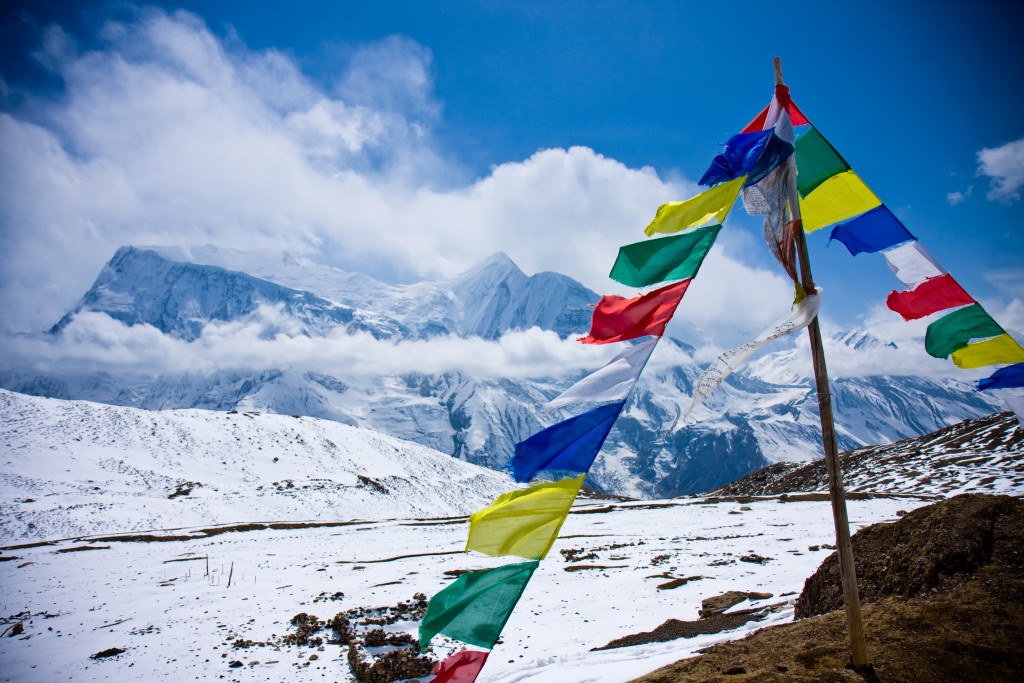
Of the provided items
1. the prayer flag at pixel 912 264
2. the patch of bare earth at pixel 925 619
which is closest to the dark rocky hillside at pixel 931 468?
the patch of bare earth at pixel 925 619

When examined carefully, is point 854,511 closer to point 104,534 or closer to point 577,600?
point 577,600

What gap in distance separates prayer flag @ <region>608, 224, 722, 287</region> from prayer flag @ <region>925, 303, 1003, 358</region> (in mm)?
3505

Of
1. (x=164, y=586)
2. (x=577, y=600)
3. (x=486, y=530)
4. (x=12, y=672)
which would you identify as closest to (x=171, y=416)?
(x=164, y=586)

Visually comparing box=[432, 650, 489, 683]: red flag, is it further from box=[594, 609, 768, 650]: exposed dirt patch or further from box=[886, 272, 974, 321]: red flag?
box=[594, 609, 768, 650]: exposed dirt patch

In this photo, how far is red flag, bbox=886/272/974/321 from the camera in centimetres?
680

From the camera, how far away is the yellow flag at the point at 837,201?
22.4ft

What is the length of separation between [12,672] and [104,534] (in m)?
55.8

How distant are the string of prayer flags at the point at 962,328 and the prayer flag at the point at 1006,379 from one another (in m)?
0.47

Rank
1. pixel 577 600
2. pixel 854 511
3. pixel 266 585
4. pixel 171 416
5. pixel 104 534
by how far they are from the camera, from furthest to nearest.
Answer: pixel 171 416
pixel 104 534
pixel 854 511
pixel 266 585
pixel 577 600

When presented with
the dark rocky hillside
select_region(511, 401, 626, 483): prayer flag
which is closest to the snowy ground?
select_region(511, 401, 626, 483): prayer flag

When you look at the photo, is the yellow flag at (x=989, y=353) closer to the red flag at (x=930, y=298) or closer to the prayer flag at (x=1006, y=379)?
the prayer flag at (x=1006, y=379)

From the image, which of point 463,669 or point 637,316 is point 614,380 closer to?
point 637,316

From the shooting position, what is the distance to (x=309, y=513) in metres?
77.6

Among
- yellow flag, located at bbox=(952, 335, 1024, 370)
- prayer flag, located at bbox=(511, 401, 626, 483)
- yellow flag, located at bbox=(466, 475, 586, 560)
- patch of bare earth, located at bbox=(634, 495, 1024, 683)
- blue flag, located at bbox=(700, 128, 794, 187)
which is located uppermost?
blue flag, located at bbox=(700, 128, 794, 187)
